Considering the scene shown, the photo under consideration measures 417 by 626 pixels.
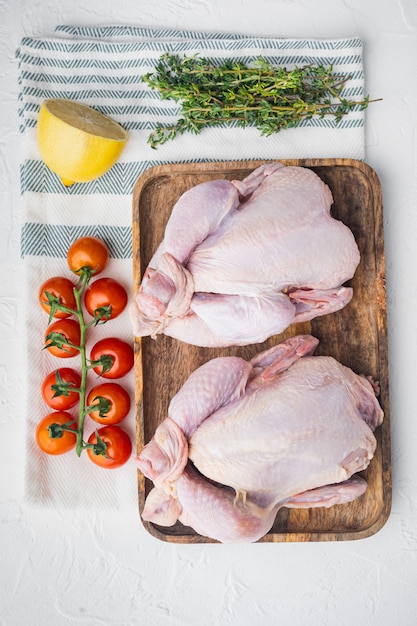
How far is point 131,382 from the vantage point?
7.23ft

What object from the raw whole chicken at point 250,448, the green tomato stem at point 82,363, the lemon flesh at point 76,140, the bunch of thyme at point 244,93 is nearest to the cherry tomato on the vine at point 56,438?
the green tomato stem at point 82,363

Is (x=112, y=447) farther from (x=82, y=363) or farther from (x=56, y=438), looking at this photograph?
(x=82, y=363)

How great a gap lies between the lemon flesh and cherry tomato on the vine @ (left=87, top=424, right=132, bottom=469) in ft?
2.91

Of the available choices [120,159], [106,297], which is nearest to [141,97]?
[120,159]

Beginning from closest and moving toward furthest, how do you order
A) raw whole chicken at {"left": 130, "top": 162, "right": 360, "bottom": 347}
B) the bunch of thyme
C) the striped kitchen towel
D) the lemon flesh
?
A: raw whole chicken at {"left": 130, "top": 162, "right": 360, "bottom": 347}, the lemon flesh, the bunch of thyme, the striped kitchen towel

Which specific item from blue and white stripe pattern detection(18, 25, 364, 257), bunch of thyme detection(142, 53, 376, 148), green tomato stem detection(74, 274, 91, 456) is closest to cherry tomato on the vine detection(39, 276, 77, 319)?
green tomato stem detection(74, 274, 91, 456)

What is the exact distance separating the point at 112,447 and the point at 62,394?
25 centimetres

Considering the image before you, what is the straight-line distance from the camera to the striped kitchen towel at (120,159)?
7.19ft

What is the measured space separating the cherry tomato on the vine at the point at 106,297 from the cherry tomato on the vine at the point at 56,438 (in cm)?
38

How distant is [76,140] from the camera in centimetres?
196

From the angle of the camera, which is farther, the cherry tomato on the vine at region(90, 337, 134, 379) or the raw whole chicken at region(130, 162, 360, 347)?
the cherry tomato on the vine at region(90, 337, 134, 379)

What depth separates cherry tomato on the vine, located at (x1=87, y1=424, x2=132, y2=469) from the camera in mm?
2094

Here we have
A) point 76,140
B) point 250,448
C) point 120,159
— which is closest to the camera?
point 250,448

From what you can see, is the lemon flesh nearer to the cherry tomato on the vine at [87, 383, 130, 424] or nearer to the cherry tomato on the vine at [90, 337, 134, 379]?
the cherry tomato on the vine at [90, 337, 134, 379]
